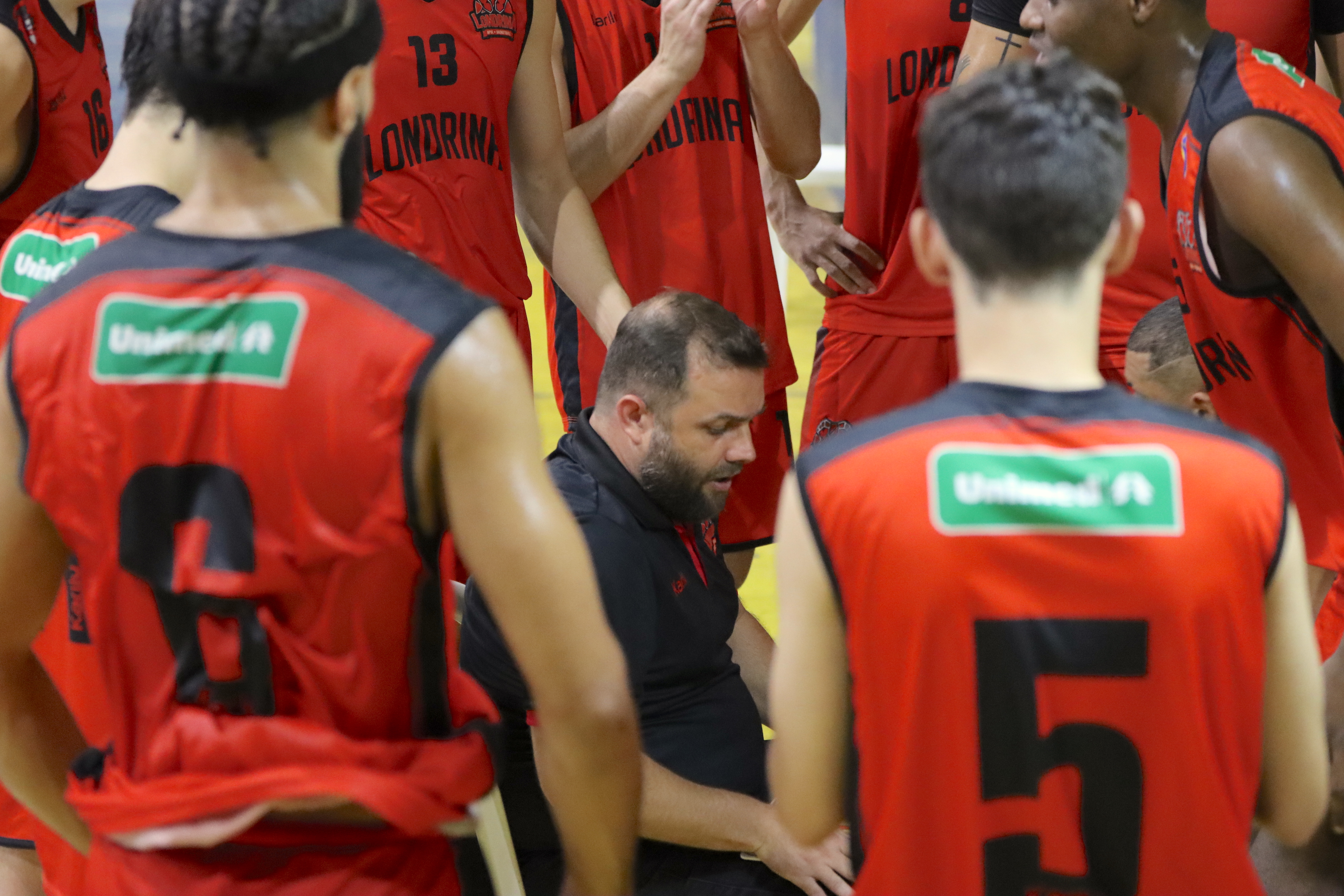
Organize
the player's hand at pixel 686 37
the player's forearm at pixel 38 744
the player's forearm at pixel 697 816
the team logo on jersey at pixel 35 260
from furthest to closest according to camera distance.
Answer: the player's hand at pixel 686 37
the player's forearm at pixel 697 816
the team logo on jersey at pixel 35 260
the player's forearm at pixel 38 744

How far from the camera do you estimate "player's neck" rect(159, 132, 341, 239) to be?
1.50m

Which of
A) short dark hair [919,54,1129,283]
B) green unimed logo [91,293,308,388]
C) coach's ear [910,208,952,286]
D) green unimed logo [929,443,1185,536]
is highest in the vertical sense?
short dark hair [919,54,1129,283]

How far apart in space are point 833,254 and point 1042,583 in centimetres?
254

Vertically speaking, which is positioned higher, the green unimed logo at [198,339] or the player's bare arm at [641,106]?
the player's bare arm at [641,106]

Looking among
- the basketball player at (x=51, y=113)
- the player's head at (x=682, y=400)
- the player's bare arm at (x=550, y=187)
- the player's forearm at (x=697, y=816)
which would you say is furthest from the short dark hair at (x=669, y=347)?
the basketball player at (x=51, y=113)

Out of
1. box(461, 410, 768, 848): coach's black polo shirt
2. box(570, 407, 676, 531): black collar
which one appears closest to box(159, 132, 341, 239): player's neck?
box(461, 410, 768, 848): coach's black polo shirt

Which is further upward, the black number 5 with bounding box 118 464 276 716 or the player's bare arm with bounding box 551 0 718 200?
the player's bare arm with bounding box 551 0 718 200

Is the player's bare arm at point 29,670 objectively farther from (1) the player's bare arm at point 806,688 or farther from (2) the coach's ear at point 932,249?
(2) the coach's ear at point 932,249

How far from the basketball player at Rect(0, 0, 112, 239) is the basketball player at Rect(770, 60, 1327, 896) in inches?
93.1

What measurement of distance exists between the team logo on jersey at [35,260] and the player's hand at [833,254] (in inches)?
80.8

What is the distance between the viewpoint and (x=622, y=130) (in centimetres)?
364

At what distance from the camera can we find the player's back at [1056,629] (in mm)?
1361

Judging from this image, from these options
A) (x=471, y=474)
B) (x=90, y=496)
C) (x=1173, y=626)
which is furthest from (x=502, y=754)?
(x=1173, y=626)

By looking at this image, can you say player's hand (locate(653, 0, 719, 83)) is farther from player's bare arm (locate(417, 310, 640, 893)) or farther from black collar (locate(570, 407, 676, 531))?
player's bare arm (locate(417, 310, 640, 893))
